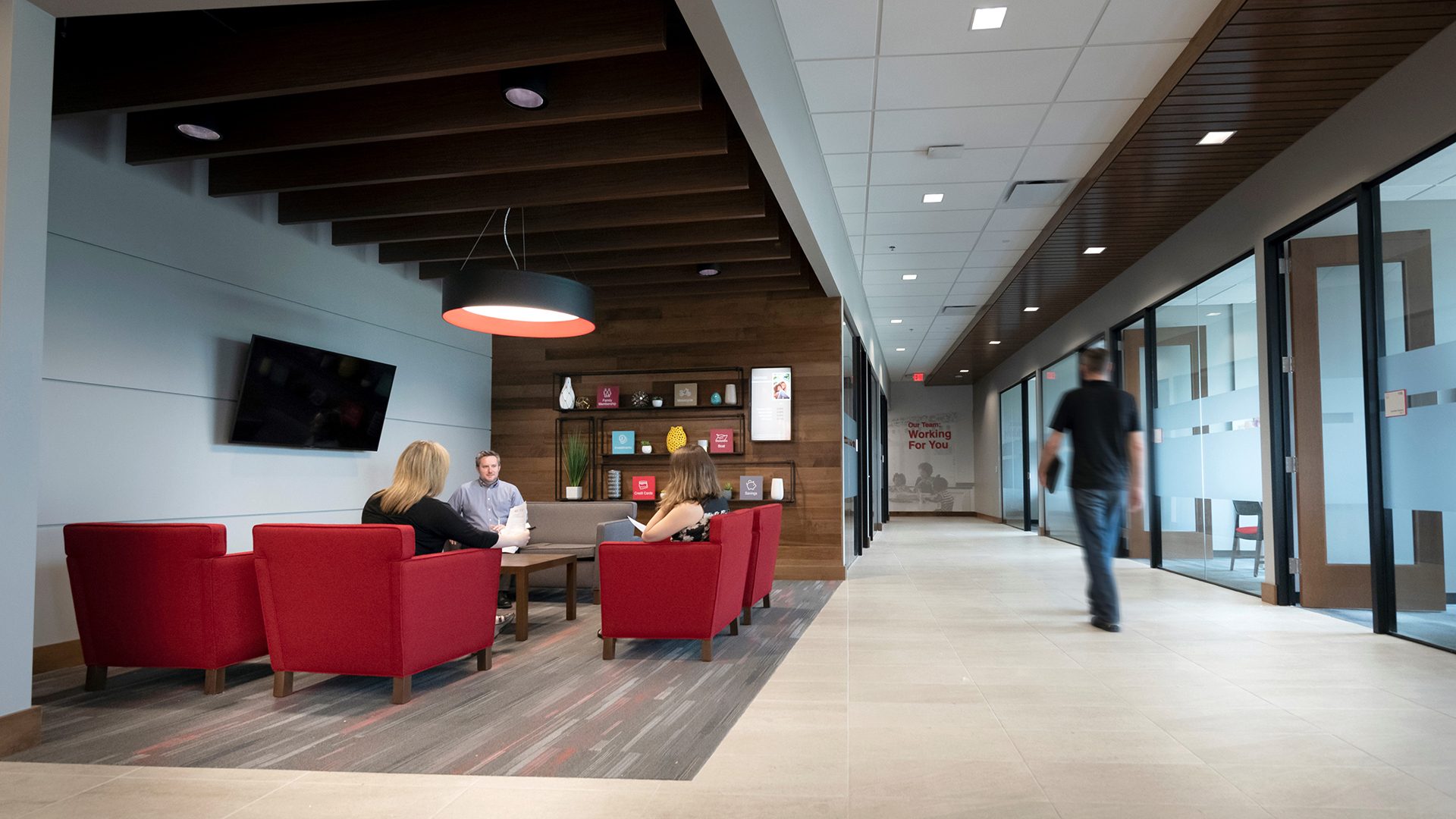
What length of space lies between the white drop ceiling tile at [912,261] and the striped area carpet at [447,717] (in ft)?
17.0

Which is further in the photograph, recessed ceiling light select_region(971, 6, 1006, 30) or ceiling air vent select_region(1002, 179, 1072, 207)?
ceiling air vent select_region(1002, 179, 1072, 207)

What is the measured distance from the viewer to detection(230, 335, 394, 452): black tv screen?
18.3 ft

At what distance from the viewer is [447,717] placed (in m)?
3.43

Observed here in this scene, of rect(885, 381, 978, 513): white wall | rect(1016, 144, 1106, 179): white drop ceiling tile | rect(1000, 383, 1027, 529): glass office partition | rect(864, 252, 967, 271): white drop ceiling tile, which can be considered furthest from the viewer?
rect(885, 381, 978, 513): white wall

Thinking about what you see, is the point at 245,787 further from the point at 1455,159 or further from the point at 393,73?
the point at 1455,159

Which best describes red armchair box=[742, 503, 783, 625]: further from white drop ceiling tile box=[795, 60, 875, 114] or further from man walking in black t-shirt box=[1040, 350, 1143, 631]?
white drop ceiling tile box=[795, 60, 875, 114]

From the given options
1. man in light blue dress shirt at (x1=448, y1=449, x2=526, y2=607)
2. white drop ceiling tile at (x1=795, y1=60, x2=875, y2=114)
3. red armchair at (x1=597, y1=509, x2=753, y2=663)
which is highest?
white drop ceiling tile at (x1=795, y1=60, x2=875, y2=114)

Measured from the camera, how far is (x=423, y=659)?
12.4 ft

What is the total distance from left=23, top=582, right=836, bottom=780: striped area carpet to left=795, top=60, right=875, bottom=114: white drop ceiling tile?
3.19m

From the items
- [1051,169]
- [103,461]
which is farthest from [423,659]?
[1051,169]

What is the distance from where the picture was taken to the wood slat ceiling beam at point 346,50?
11.8 ft

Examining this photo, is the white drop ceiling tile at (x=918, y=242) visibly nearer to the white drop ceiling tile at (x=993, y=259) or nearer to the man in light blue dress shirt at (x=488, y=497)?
the white drop ceiling tile at (x=993, y=259)

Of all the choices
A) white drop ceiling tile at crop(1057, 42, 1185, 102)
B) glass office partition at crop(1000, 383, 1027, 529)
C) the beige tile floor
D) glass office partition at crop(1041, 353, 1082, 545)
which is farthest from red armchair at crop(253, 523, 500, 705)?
glass office partition at crop(1000, 383, 1027, 529)

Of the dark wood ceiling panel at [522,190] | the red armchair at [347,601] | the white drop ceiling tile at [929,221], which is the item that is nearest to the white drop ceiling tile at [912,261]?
the white drop ceiling tile at [929,221]
